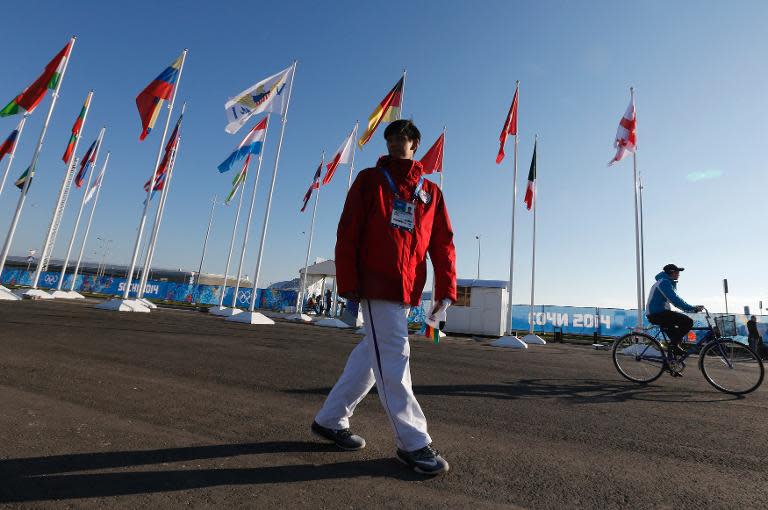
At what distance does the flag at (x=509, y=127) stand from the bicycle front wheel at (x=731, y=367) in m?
11.3

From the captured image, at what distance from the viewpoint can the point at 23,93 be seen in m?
14.7

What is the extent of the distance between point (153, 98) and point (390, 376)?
16.3 metres

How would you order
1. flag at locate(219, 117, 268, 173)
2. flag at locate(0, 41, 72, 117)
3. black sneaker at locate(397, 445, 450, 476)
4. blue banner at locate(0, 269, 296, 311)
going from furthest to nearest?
blue banner at locate(0, 269, 296, 311), flag at locate(219, 117, 268, 173), flag at locate(0, 41, 72, 117), black sneaker at locate(397, 445, 450, 476)

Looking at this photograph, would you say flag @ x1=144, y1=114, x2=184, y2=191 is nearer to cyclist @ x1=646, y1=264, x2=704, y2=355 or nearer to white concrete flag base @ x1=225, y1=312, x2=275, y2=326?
white concrete flag base @ x1=225, y1=312, x2=275, y2=326

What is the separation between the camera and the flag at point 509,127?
637 inches

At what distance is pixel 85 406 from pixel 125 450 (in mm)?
1170

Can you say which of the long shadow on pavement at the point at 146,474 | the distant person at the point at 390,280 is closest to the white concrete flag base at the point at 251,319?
the long shadow on pavement at the point at 146,474

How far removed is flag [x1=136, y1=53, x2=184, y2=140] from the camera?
1387cm

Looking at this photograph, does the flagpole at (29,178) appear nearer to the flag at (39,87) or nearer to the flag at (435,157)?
the flag at (39,87)

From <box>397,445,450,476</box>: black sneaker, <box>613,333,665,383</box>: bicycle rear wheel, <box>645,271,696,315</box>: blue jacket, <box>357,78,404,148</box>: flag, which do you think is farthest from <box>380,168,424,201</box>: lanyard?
<box>357,78,404,148</box>: flag

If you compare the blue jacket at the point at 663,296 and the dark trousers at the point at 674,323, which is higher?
the blue jacket at the point at 663,296

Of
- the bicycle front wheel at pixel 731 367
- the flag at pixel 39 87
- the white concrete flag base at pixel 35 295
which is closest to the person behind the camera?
the bicycle front wheel at pixel 731 367

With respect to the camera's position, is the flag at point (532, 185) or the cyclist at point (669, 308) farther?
the flag at point (532, 185)

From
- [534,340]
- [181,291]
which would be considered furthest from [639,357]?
[181,291]
